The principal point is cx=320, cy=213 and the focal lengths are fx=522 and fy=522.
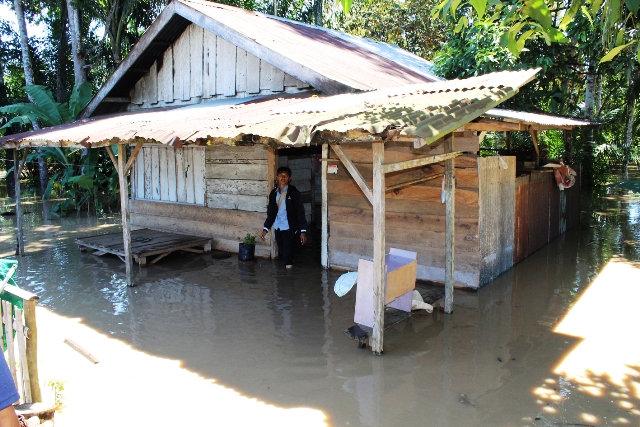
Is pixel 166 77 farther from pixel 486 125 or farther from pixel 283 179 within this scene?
pixel 486 125

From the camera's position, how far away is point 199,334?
19.7 ft

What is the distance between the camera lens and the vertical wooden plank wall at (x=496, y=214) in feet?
23.8

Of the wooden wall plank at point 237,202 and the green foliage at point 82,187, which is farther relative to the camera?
the green foliage at point 82,187

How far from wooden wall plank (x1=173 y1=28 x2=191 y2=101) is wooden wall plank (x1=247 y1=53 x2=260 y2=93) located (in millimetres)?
1838

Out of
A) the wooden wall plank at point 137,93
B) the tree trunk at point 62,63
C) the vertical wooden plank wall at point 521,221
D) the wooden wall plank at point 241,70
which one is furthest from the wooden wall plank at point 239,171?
the tree trunk at point 62,63

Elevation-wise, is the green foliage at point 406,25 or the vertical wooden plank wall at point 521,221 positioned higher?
the green foliage at point 406,25

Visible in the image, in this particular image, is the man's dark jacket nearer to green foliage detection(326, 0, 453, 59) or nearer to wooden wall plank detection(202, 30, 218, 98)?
wooden wall plank detection(202, 30, 218, 98)

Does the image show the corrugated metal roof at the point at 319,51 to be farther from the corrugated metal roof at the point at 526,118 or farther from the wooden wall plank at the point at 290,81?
the corrugated metal roof at the point at 526,118

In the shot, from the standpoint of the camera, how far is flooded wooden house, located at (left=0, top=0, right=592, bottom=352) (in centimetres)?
509

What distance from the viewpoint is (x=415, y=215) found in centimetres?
762

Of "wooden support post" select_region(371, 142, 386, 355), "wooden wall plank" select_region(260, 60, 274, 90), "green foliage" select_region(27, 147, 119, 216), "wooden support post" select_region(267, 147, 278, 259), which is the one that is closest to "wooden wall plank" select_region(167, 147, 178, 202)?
"wooden support post" select_region(267, 147, 278, 259)

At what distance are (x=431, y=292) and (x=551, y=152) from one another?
557 inches

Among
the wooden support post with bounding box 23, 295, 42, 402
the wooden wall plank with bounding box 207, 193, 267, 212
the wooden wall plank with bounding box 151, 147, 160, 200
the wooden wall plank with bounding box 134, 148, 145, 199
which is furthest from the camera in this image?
the wooden wall plank with bounding box 134, 148, 145, 199

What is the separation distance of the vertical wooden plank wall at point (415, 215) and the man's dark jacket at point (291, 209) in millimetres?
496
